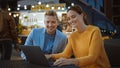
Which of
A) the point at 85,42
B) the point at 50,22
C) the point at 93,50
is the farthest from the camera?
the point at 50,22

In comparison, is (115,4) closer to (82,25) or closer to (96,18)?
(96,18)

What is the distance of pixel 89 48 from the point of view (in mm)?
2180

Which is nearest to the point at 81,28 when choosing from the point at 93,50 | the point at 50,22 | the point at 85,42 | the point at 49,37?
the point at 85,42

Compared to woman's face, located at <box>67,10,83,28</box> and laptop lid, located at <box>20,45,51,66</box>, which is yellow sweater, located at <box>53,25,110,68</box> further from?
laptop lid, located at <box>20,45,51,66</box>

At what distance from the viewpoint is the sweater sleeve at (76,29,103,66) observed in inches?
81.1

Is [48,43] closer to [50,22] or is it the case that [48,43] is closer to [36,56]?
[50,22]

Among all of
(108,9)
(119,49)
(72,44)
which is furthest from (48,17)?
(108,9)

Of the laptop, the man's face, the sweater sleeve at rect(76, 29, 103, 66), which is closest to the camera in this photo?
the laptop

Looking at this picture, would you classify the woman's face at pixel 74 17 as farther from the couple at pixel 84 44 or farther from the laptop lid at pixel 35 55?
the laptop lid at pixel 35 55

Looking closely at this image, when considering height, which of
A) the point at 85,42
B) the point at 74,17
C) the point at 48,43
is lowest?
the point at 48,43

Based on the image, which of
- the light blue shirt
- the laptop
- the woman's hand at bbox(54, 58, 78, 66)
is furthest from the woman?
the light blue shirt

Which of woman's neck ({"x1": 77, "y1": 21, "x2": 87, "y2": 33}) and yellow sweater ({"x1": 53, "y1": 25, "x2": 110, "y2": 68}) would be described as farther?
woman's neck ({"x1": 77, "y1": 21, "x2": 87, "y2": 33})

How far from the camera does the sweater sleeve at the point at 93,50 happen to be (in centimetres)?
206

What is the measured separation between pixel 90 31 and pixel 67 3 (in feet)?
15.1
